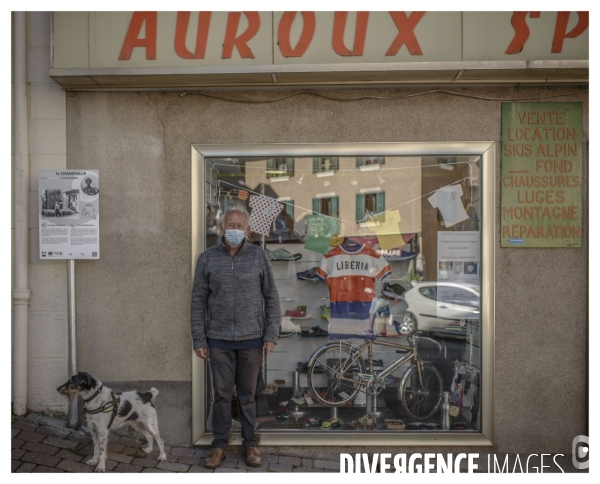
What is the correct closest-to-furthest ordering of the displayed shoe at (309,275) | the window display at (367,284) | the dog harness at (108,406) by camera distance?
the dog harness at (108,406)
the window display at (367,284)
the displayed shoe at (309,275)

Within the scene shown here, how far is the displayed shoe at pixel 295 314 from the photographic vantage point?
5.09 m

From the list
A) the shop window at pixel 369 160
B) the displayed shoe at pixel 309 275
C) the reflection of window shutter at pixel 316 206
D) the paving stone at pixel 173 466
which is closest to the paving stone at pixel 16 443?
the paving stone at pixel 173 466

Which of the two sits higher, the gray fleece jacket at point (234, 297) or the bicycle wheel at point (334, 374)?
the gray fleece jacket at point (234, 297)

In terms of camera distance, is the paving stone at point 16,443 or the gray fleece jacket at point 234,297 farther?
the paving stone at point 16,443

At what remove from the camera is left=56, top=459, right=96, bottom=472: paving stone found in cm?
427

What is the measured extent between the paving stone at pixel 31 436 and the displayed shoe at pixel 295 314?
2494 millimetres

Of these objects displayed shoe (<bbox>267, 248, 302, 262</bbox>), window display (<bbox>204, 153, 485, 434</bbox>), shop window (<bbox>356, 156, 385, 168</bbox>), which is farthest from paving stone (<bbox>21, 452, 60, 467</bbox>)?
shop window (<bbox>356, 156, 385, 168</bbox>)

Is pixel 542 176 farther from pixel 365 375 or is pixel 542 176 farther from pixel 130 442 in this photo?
pixel 130 442

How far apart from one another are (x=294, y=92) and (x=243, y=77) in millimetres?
526

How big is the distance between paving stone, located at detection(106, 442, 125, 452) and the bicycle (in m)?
1.84

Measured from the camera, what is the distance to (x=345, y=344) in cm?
513

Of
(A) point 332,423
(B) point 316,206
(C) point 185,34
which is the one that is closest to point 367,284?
(B) point 316,206

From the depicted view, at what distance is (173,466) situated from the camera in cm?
444

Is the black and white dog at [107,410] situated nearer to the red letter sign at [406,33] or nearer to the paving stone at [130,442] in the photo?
the paving stone at [130,442]
